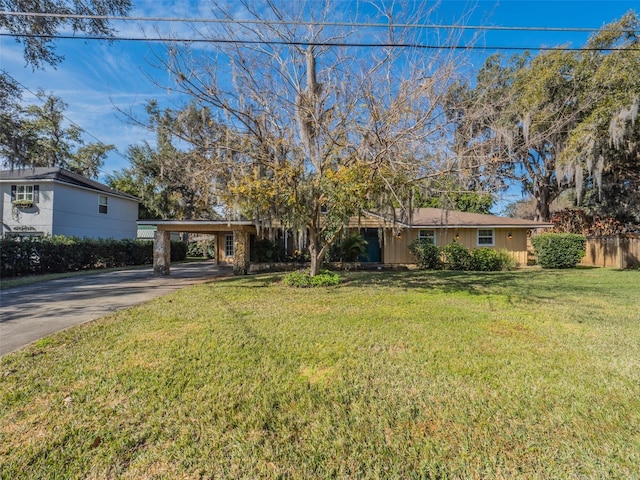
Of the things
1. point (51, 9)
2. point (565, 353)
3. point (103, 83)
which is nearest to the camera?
point (565, 353)

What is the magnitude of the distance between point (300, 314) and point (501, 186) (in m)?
5.42

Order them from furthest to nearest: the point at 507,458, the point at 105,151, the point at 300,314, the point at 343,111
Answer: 1. the point at 105,151
2. the point at 343,111
3. the point at 300,314
4. the point at 507,458

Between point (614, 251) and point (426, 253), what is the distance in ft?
31.5

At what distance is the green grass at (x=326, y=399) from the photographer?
217 cm

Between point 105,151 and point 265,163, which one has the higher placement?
point 105,151

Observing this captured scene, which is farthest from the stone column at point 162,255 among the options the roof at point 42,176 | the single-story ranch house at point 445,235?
the roof at point 42,176

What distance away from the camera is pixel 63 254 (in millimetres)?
13984

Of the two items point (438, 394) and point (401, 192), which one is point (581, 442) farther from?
point (401, 192)

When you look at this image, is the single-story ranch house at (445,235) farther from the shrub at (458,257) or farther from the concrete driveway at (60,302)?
the concrete driveway at (60,302)

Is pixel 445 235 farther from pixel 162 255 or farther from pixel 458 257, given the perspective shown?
pixel 162 255

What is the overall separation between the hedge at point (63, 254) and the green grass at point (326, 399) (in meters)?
10.3

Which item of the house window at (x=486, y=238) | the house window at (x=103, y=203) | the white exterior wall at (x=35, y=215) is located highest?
the house window at (x=103, y=203)

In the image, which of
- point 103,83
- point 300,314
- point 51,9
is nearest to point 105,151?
point 51,9

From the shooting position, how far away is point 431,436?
2422 mm
